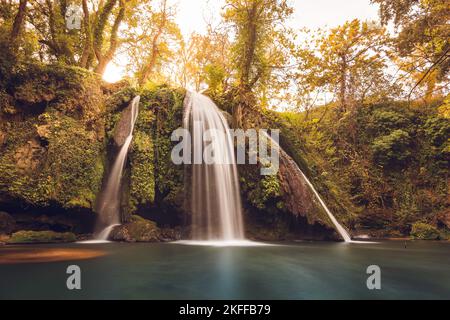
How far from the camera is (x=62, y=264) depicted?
5652mm

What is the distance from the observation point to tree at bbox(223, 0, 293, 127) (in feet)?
44.6

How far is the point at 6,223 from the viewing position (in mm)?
9320

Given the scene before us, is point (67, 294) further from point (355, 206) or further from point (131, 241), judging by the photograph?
point (355, 206)

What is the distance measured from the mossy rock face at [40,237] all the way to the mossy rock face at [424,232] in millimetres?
14580

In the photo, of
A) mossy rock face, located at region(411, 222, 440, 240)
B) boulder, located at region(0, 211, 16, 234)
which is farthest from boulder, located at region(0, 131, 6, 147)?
mossy rock face, located at region(411, 222, 440, 240)

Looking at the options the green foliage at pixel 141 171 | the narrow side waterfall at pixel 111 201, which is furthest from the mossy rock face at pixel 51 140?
the green foliage at pixel 141 171

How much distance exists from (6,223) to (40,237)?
54.9 inches

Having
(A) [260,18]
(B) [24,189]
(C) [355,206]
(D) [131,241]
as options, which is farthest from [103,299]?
(C) [355,206]

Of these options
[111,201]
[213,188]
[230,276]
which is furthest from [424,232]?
[111,201]

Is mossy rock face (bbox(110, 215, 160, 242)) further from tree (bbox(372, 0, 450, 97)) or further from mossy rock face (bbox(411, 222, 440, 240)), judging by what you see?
mossy rock face (bbox(411, 222, 440, 240))

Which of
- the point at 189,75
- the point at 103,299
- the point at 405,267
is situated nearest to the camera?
the point at 103,299

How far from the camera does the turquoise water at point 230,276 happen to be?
13.4 ft

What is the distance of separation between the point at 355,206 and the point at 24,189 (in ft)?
50.6

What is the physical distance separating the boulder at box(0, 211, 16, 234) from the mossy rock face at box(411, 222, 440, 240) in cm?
1637
